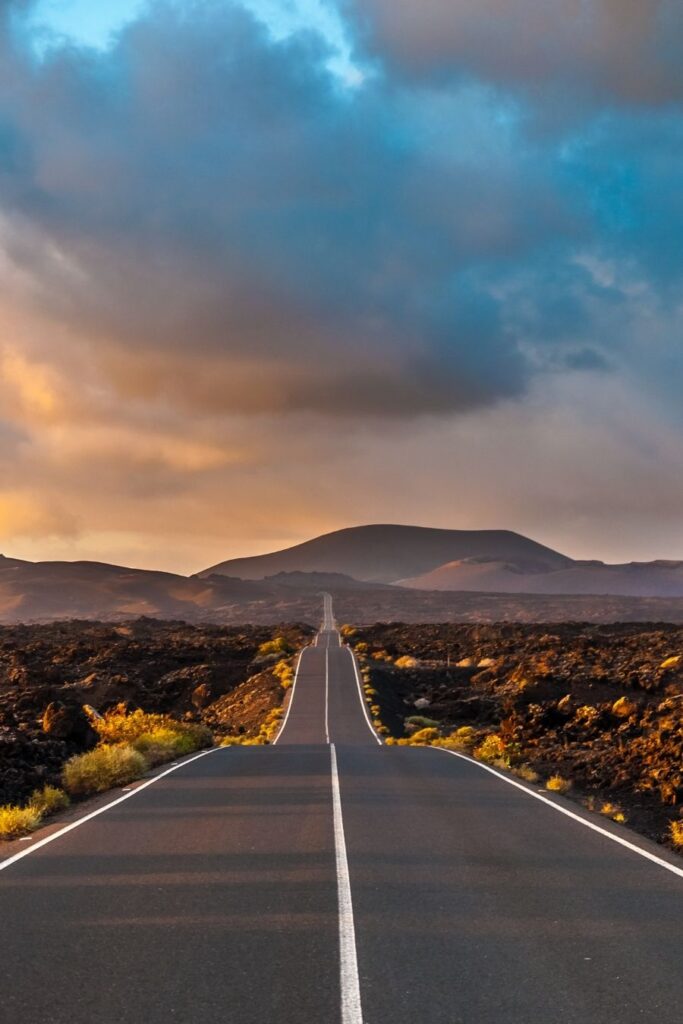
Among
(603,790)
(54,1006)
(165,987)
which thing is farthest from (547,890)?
(603,790)

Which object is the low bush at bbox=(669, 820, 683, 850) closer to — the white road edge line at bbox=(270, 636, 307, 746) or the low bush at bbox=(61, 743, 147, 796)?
the low bush at bbox=(61, 743, 147, 796)

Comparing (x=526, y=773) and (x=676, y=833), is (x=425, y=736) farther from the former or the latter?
(x=676, y=833)

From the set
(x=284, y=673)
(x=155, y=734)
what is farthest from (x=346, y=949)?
(x=284, y=673)

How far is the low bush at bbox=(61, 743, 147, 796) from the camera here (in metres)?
19.8

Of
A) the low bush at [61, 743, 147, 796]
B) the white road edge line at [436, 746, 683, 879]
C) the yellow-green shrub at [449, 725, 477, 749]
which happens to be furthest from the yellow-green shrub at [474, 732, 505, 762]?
the low bush at [61, 743, 147, 796]

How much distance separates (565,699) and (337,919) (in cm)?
3248

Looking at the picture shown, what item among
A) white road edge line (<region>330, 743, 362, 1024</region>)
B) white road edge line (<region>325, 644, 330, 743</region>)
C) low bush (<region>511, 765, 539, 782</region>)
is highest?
white road edge line (<region>330, 743, 362, 1024</region>)

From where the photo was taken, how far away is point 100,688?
64250 millimetres

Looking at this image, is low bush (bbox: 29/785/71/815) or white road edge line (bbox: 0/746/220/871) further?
low bush (bbox: 29/785/71/815)

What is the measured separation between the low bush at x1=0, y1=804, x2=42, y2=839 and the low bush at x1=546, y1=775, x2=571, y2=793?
1113 centimetres

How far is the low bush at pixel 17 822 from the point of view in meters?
14.3

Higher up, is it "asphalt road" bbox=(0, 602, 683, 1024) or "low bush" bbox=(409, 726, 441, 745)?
"asphalt road" bbox=(0, 602, 683, 1024)

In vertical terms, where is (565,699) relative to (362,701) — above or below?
above

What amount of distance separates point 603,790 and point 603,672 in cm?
4328
